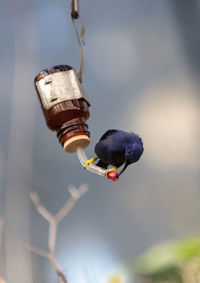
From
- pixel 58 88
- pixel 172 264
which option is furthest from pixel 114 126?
pixel 58 88

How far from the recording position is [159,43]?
139 centimetres

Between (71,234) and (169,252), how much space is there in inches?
13.0

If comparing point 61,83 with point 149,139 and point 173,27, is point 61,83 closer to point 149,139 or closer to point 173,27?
point 149,139

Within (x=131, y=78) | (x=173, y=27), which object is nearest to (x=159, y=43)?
(x=173, y=27)

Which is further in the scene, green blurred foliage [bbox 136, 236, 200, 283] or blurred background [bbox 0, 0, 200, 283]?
blurred background [bbox 0, 0, 200, 283]

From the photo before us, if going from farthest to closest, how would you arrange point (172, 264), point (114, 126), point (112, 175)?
point (114, 126), point (172, 264), point (112, 175)

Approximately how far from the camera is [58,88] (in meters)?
0.48

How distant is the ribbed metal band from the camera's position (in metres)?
0.47

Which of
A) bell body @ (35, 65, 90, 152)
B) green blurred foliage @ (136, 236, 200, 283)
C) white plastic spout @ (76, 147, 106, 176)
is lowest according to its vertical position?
green blurred foliage @ (136, 236, 200, 283)

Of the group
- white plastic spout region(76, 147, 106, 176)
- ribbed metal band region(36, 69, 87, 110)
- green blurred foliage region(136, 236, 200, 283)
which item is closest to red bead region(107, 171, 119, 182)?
white plastic spout region(76, 147, 106, 176)

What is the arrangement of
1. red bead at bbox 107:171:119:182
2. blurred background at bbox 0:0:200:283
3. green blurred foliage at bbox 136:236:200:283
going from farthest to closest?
1. blurred background at bbox 0:0:200:283
2. green blurred foliage at bbox 136:236:200:283
3. red bead at bbox 107:171:119:182

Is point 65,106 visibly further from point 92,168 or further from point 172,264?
point 172,264

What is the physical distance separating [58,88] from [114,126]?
2.51 ft

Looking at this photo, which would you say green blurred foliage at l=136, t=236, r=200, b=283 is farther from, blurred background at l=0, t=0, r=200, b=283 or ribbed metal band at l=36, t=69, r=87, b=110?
ribbed metal band at l=36, t=69, r=87, b=110
